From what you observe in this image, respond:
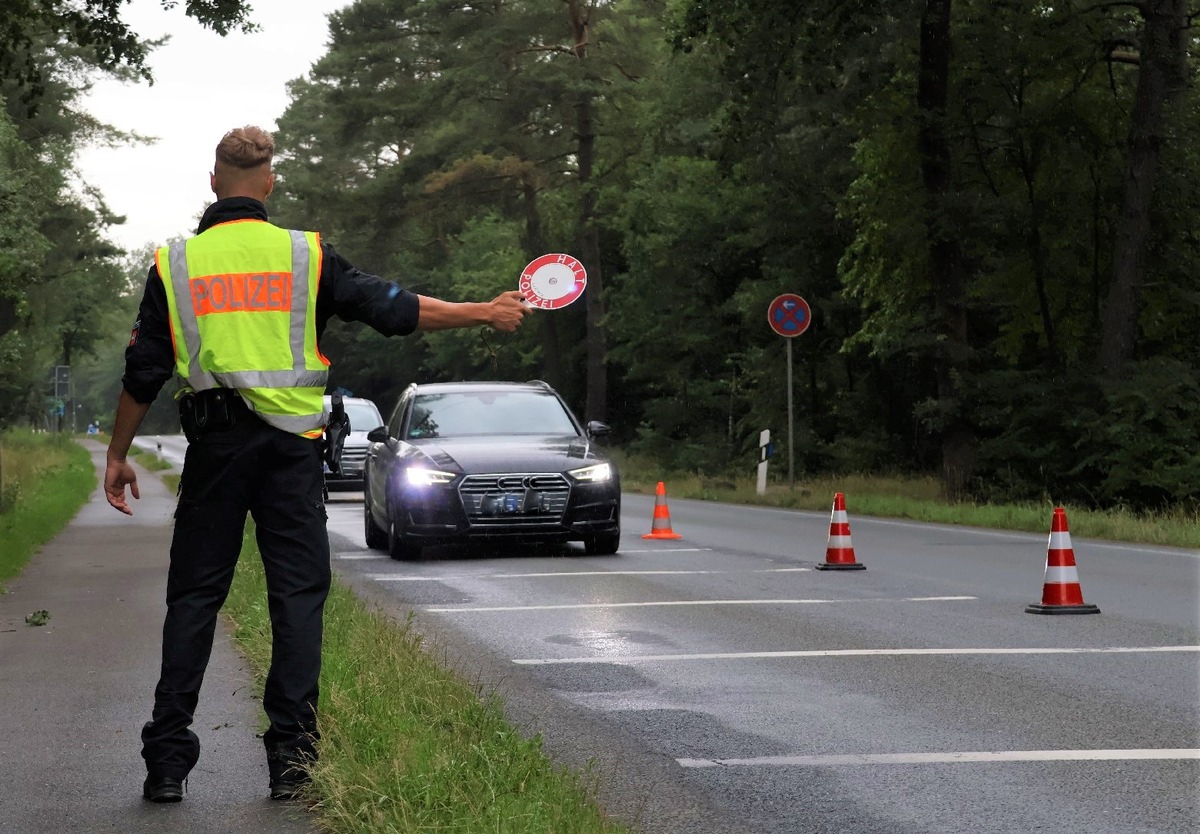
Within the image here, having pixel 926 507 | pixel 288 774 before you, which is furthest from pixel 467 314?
pixel 926 507

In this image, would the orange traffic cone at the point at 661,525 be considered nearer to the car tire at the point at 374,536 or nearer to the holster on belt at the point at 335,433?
the car tire at the point at 374,536

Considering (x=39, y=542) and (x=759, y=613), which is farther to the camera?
(x=39, y=542)

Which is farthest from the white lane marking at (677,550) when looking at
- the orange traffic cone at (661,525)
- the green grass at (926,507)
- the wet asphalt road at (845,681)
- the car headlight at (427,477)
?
the green grass at (926,507)

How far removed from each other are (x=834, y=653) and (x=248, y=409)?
16.2 feet

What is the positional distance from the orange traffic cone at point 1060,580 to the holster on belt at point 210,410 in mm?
7227

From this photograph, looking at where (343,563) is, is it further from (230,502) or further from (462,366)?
(462,366)

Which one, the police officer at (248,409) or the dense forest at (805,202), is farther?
the dense forest at (805,202)

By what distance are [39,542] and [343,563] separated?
14.2 feet

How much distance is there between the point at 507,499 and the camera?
16.4 metres

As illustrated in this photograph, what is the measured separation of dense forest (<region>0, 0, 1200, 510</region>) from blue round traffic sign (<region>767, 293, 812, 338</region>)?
1.18 meters

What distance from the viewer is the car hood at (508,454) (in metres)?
16.5

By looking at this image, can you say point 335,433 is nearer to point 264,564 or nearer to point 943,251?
point 264,564

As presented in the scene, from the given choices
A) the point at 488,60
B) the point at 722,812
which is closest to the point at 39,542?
the point at 722,812

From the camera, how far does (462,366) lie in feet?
244
